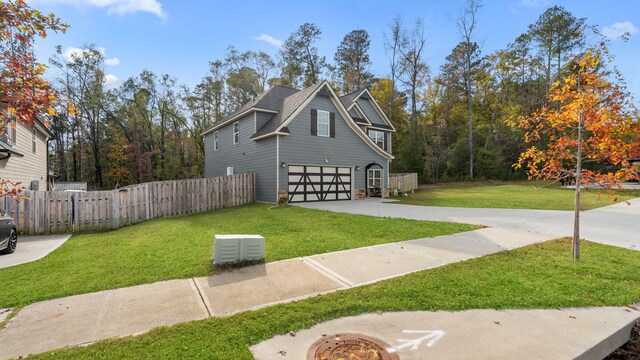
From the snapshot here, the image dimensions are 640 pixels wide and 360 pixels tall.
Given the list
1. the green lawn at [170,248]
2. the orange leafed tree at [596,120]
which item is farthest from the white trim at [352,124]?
the orange leafed tree at [596,120]

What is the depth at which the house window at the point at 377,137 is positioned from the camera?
969 inches

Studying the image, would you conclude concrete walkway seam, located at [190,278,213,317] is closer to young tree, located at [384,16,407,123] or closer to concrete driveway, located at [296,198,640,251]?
concrete driveway, located at [296,198,640,251]

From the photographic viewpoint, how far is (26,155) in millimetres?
13617

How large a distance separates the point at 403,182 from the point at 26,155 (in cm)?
2240

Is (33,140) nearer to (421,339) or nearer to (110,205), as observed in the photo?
(110,205)

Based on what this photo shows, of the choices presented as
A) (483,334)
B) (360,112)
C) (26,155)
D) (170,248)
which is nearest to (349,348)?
(483,334)

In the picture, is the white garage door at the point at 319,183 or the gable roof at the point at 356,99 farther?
the gable roof at the point at 356,99

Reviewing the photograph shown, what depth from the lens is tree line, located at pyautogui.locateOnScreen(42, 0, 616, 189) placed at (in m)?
31.3

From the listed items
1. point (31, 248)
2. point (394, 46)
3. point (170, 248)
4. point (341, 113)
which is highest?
point (394, 46)

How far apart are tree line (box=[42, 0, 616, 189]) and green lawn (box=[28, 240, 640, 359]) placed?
81.6 feet

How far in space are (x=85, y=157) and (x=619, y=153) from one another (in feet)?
141

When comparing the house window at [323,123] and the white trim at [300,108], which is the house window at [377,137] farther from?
the white trim at [300,108]

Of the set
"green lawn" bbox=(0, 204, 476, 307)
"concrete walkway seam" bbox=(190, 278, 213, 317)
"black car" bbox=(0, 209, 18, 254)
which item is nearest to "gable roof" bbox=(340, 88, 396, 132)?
"green lawn" bbox=(0, 204, 476, 307)

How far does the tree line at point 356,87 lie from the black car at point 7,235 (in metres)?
27.3
